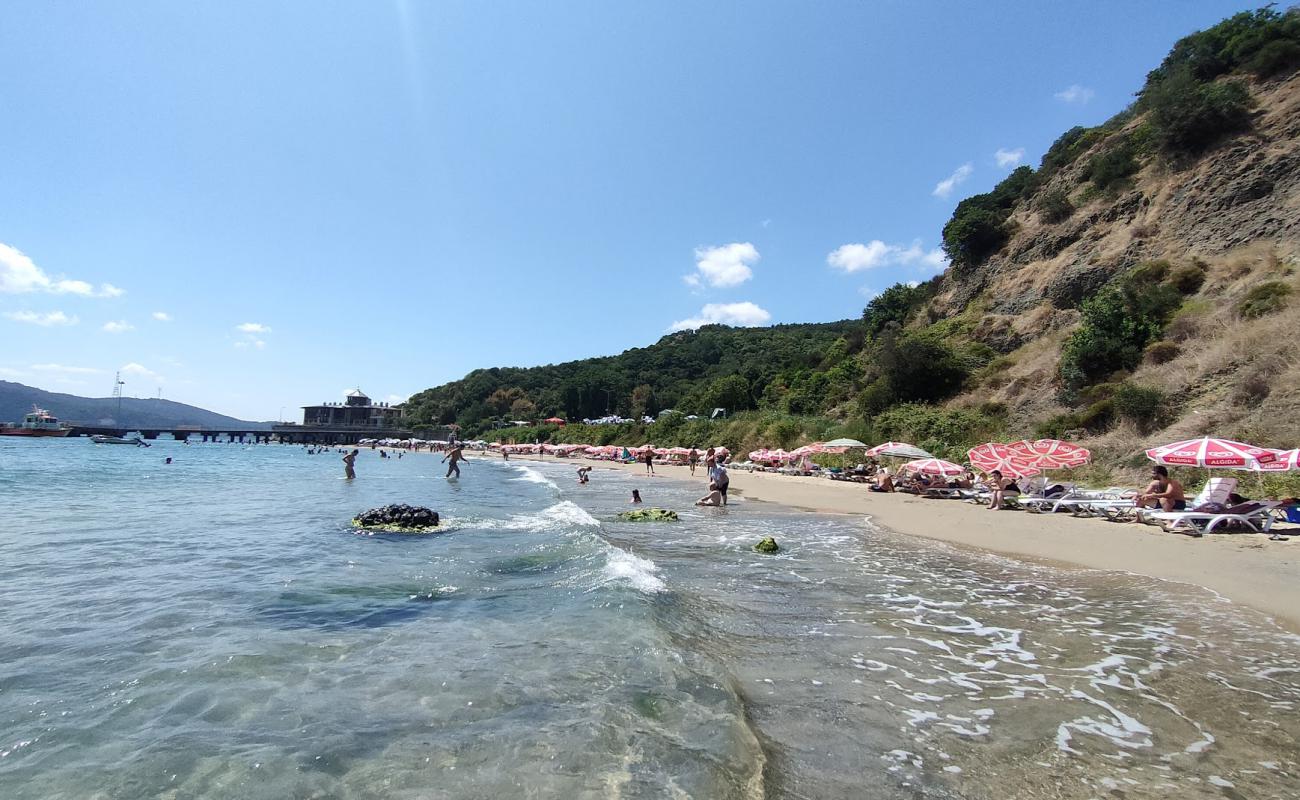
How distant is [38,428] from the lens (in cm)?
9994

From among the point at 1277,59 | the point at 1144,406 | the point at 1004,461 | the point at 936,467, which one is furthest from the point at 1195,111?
the point at 936,467

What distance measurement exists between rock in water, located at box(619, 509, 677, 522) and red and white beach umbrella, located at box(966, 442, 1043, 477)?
9.97 m

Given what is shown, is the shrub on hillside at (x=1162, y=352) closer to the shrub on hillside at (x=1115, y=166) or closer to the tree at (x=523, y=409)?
the shrub on hillside at (x=1115, y=166)

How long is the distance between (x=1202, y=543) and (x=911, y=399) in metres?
27.1

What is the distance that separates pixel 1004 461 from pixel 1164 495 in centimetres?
514

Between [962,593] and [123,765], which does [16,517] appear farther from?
[962,593]

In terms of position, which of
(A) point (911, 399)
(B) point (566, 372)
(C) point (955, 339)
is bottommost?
(A) point (911, 399)

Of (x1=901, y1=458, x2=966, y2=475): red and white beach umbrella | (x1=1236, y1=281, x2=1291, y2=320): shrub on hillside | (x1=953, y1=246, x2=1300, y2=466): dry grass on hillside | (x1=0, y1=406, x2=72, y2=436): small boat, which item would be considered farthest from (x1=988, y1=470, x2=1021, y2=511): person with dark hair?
(x1=0, y1=406, x2=72, y2=436): small boat

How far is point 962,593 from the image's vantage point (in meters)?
7.99

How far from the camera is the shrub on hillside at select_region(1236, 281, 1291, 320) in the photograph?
70.6ft

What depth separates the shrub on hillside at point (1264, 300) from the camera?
70.6 feet

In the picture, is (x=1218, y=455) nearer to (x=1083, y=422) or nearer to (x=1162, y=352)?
(x=1083, y=422)

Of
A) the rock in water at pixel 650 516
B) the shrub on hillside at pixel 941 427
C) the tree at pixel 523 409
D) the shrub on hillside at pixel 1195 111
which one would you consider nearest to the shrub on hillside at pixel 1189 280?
the shrub on hillside at pixel 941 427

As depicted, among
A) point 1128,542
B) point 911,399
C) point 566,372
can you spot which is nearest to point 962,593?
point 1128,542
